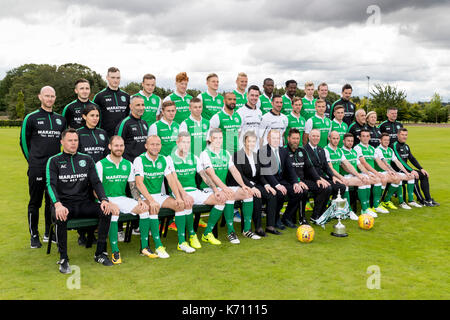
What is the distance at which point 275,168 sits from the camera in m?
7.01

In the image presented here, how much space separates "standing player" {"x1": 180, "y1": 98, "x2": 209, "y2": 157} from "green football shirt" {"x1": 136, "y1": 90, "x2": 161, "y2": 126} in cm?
86

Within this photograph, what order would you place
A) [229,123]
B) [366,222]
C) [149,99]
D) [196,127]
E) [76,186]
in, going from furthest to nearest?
[149,99]
[229,123]
[196,127]
[366,222]
[76,186]

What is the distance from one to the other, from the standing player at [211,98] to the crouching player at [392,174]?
3.89 m

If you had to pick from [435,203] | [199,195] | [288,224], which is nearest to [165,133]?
[199,195]

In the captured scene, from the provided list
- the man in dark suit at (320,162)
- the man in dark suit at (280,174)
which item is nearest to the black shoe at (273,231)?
the man in dark suit at (280,174)

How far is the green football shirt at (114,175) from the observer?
5.47 m

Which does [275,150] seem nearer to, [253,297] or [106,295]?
[253,297]

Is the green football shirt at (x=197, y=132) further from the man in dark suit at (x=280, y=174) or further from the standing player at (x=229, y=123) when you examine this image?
the man in dark suit at (x=280, y=174)

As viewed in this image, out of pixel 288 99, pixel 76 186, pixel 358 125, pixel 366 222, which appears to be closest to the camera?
pixel 76 186

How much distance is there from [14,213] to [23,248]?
2.57m

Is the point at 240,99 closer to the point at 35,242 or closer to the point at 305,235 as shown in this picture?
the point at 305,235

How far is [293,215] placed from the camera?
711 centimetres

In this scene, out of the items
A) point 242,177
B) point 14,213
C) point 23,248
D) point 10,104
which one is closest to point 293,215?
point 242,177

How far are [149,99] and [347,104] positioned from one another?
5.12 m
